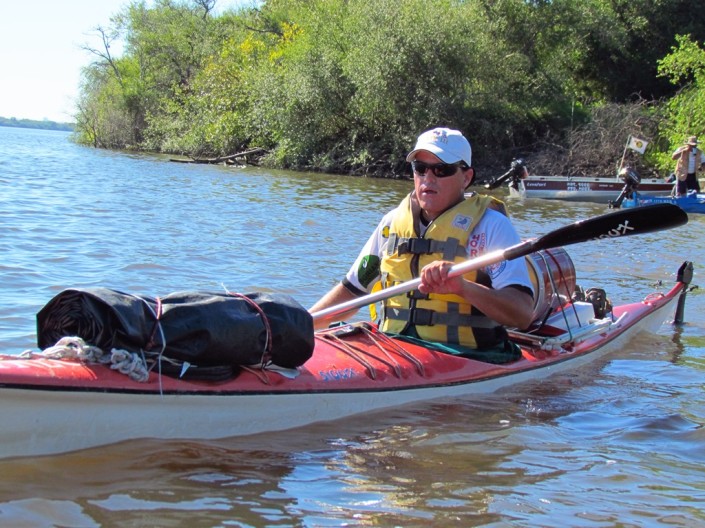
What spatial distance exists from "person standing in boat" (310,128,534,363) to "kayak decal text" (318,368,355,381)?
1.74 feet

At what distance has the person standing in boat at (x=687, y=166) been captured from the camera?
16.9m

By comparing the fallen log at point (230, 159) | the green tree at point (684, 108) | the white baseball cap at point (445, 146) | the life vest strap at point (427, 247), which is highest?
the green tree at point (684, 108)

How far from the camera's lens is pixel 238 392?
131 inches

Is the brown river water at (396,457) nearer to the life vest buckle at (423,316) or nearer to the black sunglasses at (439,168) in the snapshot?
the life vest buckle at (423,316)

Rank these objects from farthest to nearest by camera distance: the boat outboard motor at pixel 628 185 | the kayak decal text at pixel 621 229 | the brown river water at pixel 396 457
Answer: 1. the boat outboard motor at pixel 628 185
2. the kayak decal text at pixel 621 229
3. the brown river water at pixel 396 457

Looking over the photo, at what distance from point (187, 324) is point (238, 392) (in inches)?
15.5

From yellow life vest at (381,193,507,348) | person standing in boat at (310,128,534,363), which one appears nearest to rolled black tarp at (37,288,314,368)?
person standing in boat at (310,128,534,363)

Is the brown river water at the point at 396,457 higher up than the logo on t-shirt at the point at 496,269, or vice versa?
the logo on t-shirt at the point at 496,269

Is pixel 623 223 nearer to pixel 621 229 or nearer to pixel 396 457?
pixel 621 229

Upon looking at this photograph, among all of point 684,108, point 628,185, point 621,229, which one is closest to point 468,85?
point 684,108

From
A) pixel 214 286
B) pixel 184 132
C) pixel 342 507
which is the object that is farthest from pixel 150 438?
pixel 184 132

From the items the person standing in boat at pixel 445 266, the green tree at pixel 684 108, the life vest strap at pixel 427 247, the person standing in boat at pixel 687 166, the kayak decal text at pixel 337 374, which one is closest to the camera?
the kayak decal text at pixel 337 374

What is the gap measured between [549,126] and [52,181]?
53.8ft

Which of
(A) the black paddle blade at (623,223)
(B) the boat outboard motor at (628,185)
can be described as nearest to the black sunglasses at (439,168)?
A: (A) the black paddle blade at (623,223)
